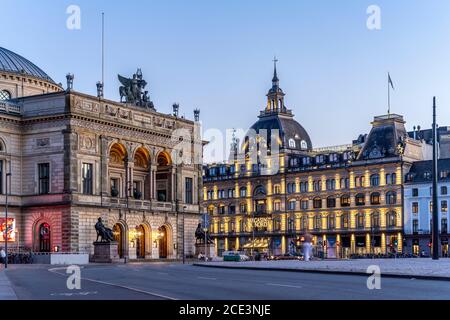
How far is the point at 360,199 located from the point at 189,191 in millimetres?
51483

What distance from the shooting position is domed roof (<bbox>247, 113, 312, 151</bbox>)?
173m

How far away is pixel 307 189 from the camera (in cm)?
16188

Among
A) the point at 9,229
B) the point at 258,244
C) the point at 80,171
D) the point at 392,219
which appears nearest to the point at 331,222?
the point at 392,219

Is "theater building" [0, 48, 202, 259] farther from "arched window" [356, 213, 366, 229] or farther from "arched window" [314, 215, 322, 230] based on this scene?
"arched window" [314, 215, 322, 230]

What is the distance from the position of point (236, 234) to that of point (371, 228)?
31.0 metres

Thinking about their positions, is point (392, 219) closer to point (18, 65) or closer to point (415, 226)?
point (415, 226)

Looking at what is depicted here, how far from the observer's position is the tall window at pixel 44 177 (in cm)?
9086

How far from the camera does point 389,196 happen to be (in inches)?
5861

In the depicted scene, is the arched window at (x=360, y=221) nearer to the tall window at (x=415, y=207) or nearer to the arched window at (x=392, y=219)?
the arched window at (x=392, y=219)

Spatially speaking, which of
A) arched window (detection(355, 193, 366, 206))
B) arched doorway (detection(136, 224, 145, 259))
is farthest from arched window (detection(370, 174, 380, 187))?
arched doorway (detection(136, 224, 145, 259))

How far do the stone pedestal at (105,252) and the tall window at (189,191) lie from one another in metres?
23.6

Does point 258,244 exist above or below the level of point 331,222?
below
